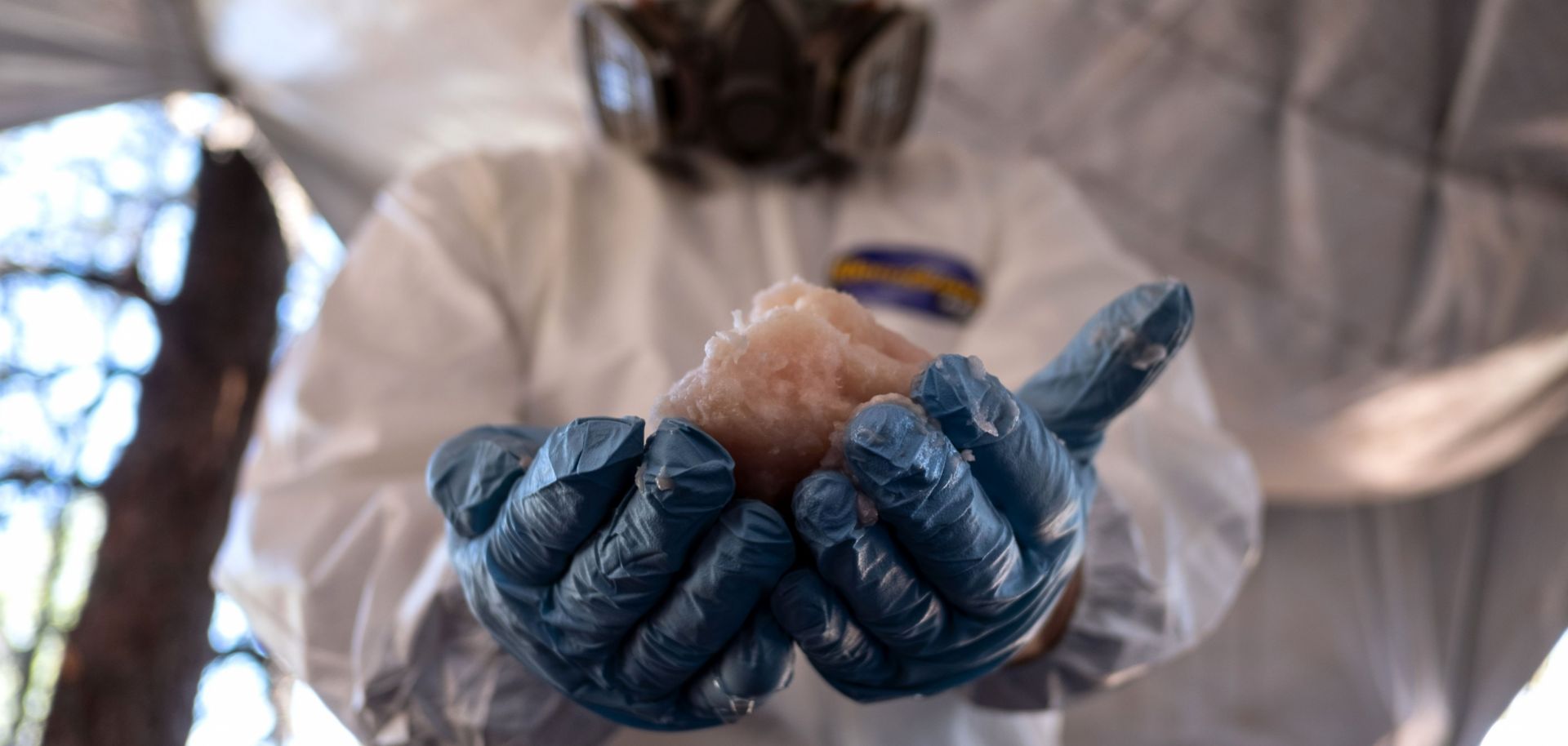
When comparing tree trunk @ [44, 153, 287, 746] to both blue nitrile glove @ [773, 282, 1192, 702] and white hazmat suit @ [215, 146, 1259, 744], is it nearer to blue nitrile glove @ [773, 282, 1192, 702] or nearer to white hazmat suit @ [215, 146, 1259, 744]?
white hazmat suit @ [215, 146, 1259, 744]

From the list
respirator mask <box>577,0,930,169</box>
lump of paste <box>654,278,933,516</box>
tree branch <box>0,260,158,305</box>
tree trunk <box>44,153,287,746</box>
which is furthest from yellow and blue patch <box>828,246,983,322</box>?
tree branch <box>0,260,158,305</box>

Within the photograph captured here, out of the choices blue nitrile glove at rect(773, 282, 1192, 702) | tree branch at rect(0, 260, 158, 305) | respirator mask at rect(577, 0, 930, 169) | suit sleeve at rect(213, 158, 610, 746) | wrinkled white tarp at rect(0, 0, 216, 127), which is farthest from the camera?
tree branch at rect(0, 260, 158, 305)

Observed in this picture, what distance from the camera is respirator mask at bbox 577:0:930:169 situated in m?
1.25

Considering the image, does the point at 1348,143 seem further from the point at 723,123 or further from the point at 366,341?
the point at 366,341

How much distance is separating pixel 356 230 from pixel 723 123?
1.20 meters

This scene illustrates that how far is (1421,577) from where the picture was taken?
82.6 inches

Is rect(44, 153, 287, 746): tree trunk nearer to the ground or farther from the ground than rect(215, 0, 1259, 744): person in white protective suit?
nearer to the ground

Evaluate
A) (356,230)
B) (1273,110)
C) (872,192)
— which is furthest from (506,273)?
(1273,110)

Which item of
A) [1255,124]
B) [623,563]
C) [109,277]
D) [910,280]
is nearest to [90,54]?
[109,277]

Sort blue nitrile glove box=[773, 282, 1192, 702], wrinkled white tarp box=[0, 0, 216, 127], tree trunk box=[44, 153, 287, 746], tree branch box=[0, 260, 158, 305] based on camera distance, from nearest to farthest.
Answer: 1. blue nitrile glove box=[773, 282, 1192, 702]
2. wrinkled white tarp box=[0, 0, 216, 127]
3. tree trunk box=[44, 153, 287, 746]
4. tree branch box=[0, 260, 158, 305]

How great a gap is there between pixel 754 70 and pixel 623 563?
86cm

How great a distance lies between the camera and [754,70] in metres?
1.29

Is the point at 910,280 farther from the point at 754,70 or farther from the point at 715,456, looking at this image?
the point at 715,456

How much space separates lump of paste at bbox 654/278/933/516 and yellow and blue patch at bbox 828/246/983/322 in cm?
62
